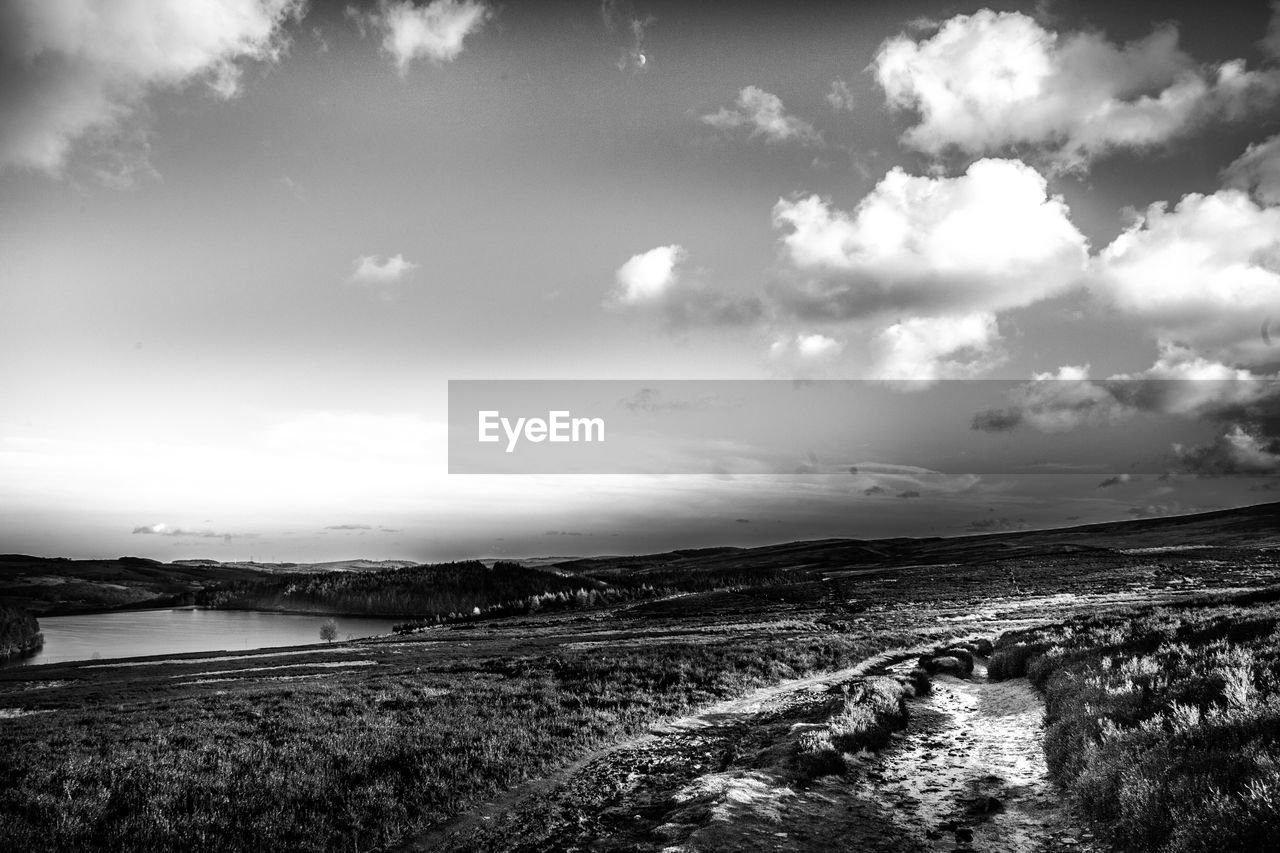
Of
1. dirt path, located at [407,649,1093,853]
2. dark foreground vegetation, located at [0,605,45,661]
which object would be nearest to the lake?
dark foreground vegetation, located at [0,605,45,661]

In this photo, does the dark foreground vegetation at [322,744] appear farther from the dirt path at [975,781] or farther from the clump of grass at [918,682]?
the dirt path at [975,781]

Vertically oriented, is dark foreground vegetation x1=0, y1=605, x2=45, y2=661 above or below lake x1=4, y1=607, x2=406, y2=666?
above

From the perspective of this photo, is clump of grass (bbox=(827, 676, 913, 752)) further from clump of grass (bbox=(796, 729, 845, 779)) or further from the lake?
the lake

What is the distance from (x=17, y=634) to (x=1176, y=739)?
391 ft

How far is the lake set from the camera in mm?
78062

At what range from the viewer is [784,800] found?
12320mm

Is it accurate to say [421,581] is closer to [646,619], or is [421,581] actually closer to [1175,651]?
[646,619]

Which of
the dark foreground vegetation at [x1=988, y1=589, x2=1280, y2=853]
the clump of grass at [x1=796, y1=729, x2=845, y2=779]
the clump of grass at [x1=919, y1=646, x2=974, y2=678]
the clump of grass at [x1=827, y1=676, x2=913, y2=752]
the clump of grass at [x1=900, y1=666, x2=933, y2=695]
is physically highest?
the dark foreground vegetation at [x1=988, y1=589, x2=1280, y2=853]

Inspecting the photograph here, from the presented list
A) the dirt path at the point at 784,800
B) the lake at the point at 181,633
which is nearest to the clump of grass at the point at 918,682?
the dirt path at the point at 784,800

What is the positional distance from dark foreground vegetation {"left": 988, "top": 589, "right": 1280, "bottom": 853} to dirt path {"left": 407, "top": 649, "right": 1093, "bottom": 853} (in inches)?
33.1

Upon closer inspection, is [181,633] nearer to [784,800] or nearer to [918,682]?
[918,682]

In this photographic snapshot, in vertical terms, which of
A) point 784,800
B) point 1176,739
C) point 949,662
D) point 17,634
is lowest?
point 17,634

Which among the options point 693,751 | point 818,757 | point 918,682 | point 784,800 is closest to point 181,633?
point 693,751

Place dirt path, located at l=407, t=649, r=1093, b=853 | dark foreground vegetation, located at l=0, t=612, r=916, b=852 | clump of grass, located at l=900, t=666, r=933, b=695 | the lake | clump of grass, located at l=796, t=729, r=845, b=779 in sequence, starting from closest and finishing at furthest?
dirt path, located at l=407, t=649, r=1093, b=853, dark foreground vegetation, located at l=0, t=612, r=916, b=852, clump of grass, located at l=796, t=729, r=845, b=779, clump of grass, located at l=900, t=666, r=933, b=695, the lake
